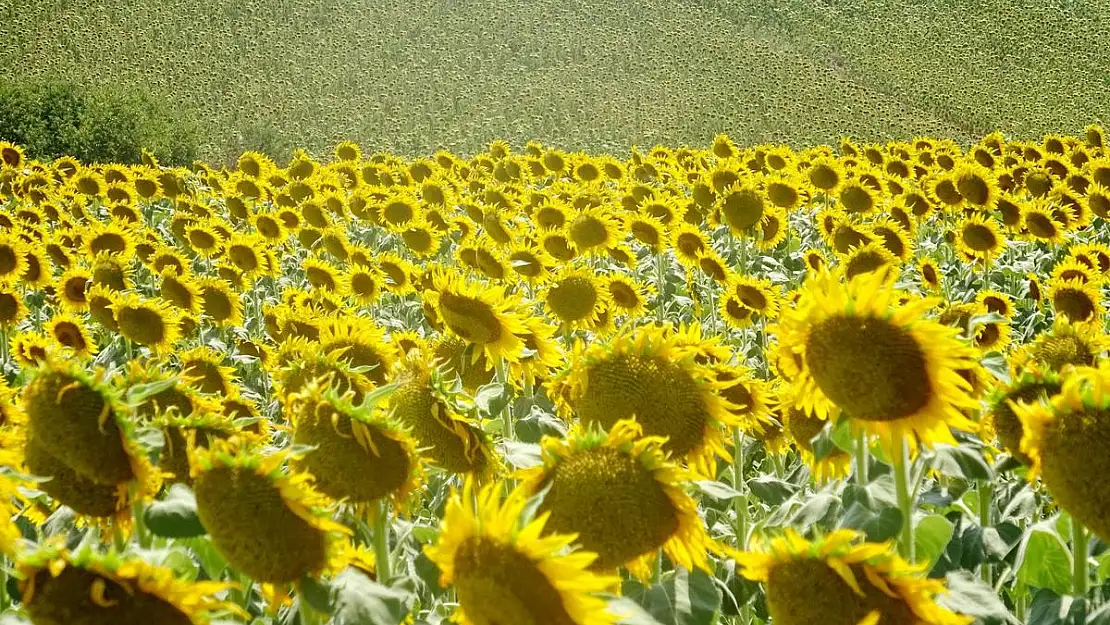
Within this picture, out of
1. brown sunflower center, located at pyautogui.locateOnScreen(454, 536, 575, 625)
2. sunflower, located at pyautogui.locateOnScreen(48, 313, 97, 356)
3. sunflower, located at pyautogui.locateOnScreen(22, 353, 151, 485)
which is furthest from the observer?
sunflower, located at pyautogui.locateOnScreen(48, 313, 97, 356)

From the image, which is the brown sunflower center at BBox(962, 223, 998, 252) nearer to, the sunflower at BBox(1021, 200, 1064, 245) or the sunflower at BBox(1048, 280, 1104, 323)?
the sunflower at BBox(1021, 200, 1064, 245)

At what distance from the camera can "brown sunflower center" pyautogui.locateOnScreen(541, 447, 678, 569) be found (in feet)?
5.51

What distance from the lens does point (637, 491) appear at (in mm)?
1703

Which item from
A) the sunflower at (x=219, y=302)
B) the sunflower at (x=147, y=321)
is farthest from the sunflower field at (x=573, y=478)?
the sunflower at (x=219, y=302)

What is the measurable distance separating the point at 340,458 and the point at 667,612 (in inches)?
24.4

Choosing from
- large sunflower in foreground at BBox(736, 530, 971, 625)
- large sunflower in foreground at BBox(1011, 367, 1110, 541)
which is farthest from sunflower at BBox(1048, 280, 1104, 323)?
large sunflower in foreground at BBox(736, 530, 971, 625)

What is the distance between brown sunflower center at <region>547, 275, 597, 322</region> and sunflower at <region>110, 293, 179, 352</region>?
1.75 m

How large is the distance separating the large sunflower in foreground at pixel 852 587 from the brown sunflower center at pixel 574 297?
3361mm

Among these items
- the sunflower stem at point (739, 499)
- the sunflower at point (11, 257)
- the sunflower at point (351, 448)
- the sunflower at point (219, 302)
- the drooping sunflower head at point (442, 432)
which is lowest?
the sunflower at point (219, 302)

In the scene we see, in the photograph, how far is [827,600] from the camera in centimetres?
139

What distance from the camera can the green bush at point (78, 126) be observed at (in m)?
16.3

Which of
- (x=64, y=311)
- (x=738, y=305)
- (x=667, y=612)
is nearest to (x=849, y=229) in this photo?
(x=738, y=305)

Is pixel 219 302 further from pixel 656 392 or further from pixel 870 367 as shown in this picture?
pixel 870 367

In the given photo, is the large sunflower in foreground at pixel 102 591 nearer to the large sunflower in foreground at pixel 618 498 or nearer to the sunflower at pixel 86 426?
the sunflower at pixel 86 426
